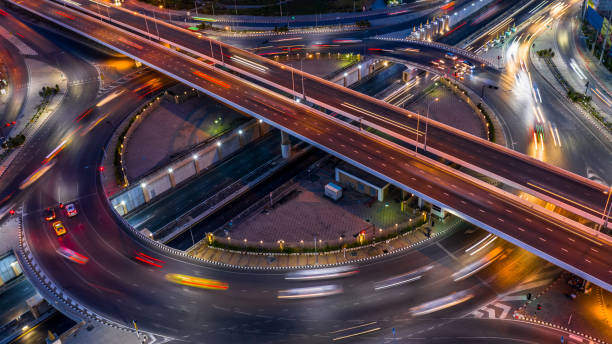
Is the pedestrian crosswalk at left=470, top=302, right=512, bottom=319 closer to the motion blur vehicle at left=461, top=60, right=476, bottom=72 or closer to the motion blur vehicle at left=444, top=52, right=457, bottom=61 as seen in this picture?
the motion blur vehicle at left=461, top=60, right=476, bottom=72

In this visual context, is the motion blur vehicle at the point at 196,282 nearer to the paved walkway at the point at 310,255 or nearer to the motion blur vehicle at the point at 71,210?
the paved walkway at the point at 310,255

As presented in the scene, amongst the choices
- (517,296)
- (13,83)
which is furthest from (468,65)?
(13,83)

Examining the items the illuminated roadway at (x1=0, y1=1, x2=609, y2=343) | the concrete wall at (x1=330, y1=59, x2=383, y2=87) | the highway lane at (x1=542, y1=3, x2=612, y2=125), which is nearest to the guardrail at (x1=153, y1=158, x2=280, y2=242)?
the illuminated roadway at (x1=0, y1=1, x2=609, y2=343)

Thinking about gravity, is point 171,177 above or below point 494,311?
above

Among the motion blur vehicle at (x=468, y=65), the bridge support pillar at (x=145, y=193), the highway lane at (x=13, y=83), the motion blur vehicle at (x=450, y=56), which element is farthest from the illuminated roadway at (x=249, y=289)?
the motion blur vehicle at (x=468, y=65)

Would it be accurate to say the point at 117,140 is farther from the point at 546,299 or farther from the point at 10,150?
the point at 546,299

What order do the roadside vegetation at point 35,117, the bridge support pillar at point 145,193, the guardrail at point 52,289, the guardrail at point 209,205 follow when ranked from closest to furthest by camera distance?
the guardrail at point 52,289 → the guardrail at point 209,205 → the bridge support pillar at point 145,193 → the roadside vegetation at point 35,117

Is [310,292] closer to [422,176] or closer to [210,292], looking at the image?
[210,292]

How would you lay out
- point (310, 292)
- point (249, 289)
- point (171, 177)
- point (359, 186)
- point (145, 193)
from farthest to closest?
point (171, 177) < point (359, 186) < point (145, 193) < point (249, 289) < point (310, 292)
